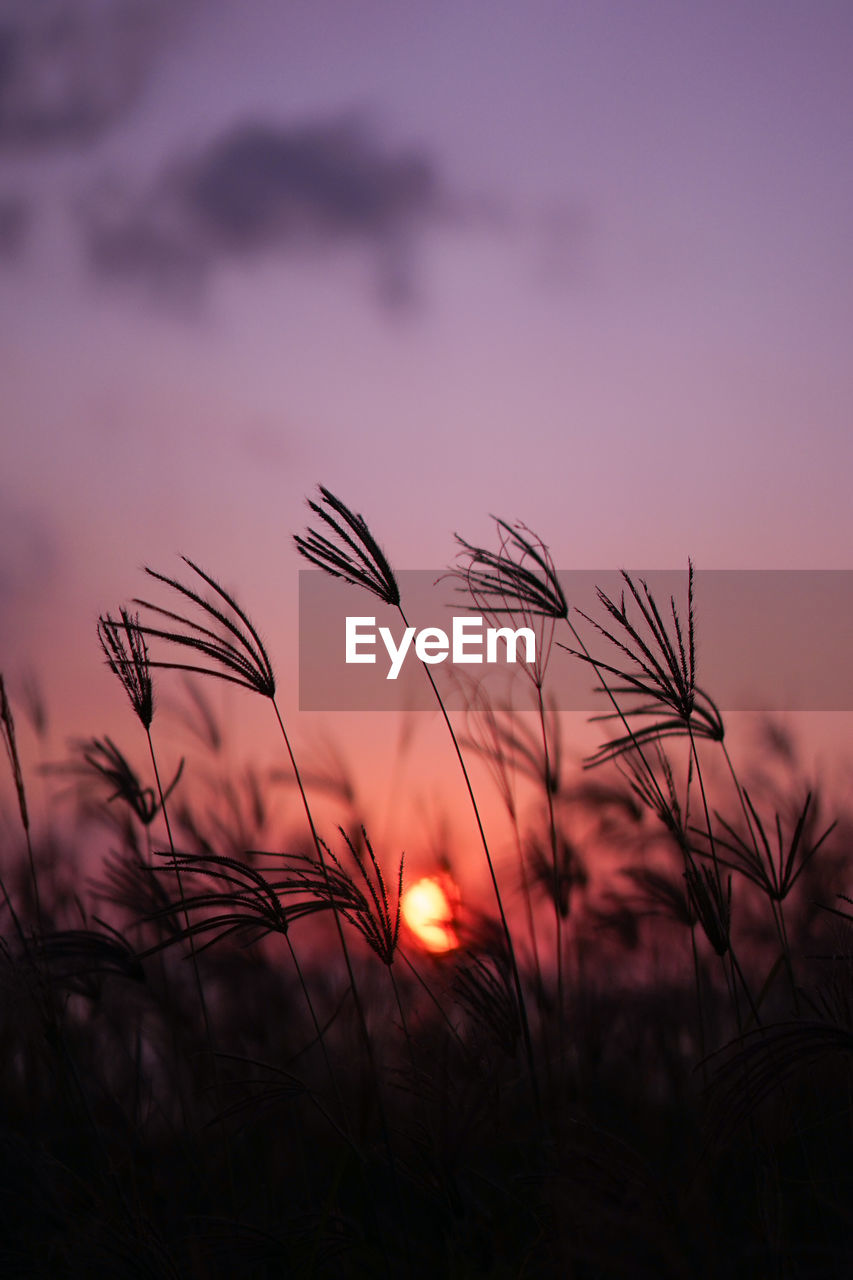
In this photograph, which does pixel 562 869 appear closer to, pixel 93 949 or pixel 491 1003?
pixel 491 1003

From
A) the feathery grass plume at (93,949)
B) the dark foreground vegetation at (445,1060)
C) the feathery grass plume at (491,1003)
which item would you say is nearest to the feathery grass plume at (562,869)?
the dark foreground vegetation at (445,1060)

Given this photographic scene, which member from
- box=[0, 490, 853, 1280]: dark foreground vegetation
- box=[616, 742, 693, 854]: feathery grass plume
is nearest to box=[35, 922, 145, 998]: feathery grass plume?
box=[0, 490, 853, 1280]: dark foreground vegetation

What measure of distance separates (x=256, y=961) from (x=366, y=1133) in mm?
1425

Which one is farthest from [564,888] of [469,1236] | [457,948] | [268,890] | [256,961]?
[268,890]

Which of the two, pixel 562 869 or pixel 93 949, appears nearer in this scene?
pixel 93 949

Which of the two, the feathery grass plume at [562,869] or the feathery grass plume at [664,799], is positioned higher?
the feathery grass plume at [664,799]

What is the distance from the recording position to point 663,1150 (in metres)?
3.39

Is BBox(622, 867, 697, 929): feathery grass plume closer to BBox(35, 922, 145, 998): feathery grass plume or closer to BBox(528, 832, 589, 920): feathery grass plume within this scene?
BBox(528, 832, 589, 920): feathery grass plume

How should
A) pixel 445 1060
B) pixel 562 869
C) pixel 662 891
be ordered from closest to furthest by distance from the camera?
pixel 445 1060 < pixel 662 891 < pixel 562 869

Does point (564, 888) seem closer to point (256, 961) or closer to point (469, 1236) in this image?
point (256, 961)

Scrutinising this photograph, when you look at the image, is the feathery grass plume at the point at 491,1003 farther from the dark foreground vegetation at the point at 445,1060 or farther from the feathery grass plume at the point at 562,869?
Answer: the feathery grass plume at the point at 562,869

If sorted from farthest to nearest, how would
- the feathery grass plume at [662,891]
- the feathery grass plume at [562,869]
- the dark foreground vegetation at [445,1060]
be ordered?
the feathery grass plume at [562,869] → the feathery grass plume at [662,891] → the dark foreground vegetation at [445,1060]

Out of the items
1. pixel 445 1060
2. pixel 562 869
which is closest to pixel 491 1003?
pixel 445 1060

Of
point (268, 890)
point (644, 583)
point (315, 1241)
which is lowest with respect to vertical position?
point (315, 1241)
